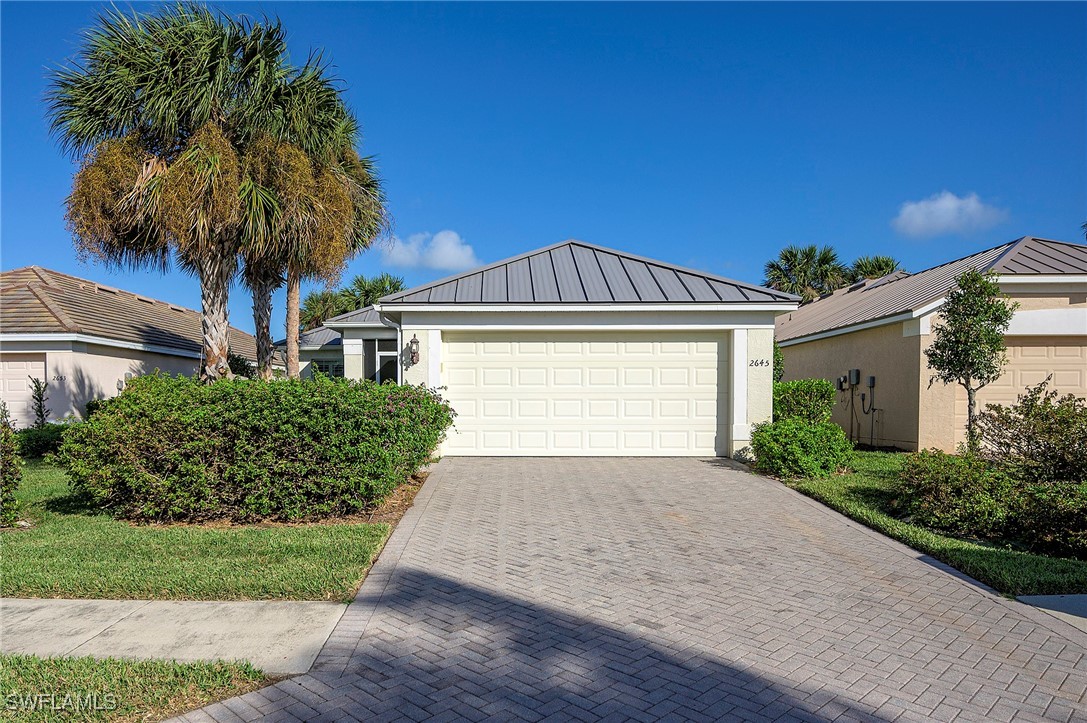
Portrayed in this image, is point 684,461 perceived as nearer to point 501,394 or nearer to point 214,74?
point 501,394

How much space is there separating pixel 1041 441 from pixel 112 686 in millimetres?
8770

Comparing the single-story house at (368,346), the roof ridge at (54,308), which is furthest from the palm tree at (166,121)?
the single-story house at (368,346)

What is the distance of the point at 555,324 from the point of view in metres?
12.0

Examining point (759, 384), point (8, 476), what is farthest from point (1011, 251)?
point (8, 476)

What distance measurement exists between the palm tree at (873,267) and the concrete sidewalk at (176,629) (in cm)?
2988

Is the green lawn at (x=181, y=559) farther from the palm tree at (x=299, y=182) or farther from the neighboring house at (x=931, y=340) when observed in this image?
the neighboring house at (x=931, y=340)

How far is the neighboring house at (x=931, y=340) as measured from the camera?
12.2m

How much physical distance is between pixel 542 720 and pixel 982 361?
32.1ft

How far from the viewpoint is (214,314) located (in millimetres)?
10531

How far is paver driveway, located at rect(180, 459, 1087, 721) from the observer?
3.41 m

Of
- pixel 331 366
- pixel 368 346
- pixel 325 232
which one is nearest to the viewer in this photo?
pixel 325 232

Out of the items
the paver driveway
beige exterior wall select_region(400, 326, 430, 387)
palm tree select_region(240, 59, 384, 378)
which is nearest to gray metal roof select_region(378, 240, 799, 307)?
beige exterior wall select_region(400, 326, 430, 387)

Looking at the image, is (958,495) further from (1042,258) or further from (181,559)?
(1042,258)

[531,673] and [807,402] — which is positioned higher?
[807,402]
